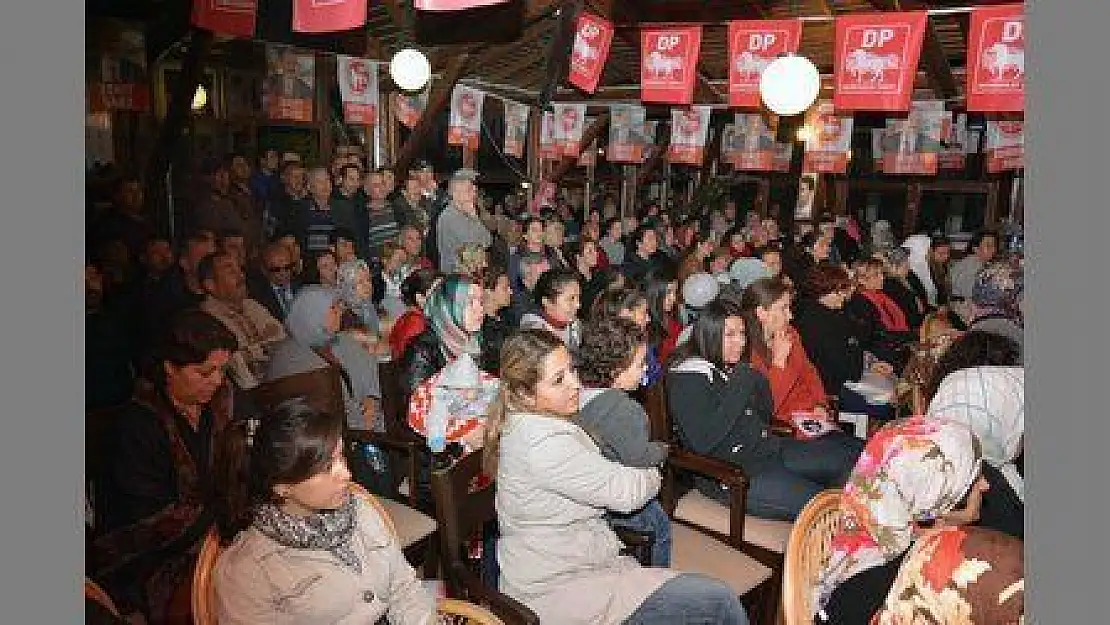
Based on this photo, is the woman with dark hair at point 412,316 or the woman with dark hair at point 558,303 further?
the woman with dark hair at point 558,303

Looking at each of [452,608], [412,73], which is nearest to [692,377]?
[452,608]

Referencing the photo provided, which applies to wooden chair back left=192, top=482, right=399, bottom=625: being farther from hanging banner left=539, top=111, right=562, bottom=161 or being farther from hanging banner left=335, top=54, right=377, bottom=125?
hanging banner left=539, top=111, right=562, bottom=161

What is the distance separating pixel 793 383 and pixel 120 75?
2.86 metres

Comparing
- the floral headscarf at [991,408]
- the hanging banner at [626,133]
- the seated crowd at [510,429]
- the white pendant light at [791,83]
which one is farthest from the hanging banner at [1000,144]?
the floral headscarf at [991,408]

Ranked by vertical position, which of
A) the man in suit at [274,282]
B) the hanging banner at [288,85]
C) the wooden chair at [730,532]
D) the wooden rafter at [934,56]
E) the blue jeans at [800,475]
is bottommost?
the wooden chair at [730,532]

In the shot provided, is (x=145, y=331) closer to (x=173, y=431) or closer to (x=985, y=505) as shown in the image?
(x=173, y=431)

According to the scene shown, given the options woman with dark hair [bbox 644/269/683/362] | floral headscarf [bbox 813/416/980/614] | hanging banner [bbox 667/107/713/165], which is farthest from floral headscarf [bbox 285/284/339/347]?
hanging banner [bbox 667/107/713/165]

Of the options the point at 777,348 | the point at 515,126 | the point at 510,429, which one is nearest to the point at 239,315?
the point at 510,429

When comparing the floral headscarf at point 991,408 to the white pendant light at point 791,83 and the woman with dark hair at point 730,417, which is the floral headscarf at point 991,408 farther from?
the white pendant light at point 791,83

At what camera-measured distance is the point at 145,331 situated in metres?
2.46

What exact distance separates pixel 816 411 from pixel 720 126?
1059 centimetres

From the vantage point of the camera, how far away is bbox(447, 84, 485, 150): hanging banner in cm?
836

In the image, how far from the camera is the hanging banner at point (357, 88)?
656cm

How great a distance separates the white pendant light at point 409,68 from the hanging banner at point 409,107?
2.04 m
